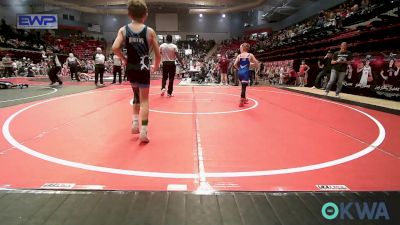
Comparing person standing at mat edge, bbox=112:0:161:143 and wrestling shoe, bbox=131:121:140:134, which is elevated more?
person standing at mat edge, bbox=112:0:161:143

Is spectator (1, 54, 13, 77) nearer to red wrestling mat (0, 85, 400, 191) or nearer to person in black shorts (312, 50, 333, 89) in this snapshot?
red wrestling mat (0, 85, 400, 191)

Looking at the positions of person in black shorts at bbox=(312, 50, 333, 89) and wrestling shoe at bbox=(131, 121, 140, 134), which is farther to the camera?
person in black shorts at bbox=(312, 50, 333, 89)

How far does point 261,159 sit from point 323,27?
18673 millimetres

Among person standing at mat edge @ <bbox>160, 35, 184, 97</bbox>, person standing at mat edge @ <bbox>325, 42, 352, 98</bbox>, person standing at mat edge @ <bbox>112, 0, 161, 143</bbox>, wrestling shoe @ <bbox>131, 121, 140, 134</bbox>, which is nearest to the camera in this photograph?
person standing at mat edge @ <bbox>112, 0, 161, 143</bbox>

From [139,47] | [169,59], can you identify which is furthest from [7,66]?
[139,47]

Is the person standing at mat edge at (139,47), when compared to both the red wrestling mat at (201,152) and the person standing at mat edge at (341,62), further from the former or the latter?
the person standing at mat edge at (341,62)

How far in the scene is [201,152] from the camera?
11.2 ft

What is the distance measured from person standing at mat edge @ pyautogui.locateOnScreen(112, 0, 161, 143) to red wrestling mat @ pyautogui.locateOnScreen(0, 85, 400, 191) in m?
0.56

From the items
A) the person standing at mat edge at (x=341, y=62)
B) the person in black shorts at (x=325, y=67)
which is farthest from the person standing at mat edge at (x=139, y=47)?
the person in black shorts at (x=325, y=67)

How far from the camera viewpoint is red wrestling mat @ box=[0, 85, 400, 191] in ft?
8.43

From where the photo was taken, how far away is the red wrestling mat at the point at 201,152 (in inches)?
101

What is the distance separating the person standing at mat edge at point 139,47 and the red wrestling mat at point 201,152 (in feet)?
1.84

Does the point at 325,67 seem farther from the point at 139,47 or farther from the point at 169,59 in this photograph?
the point at 139,47

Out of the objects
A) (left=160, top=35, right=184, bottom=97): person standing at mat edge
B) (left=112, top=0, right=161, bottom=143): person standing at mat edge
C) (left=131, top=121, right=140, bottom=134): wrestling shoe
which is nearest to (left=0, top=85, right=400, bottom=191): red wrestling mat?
(left=131, top=121, right=140, bottom=134): wrestling shoe
